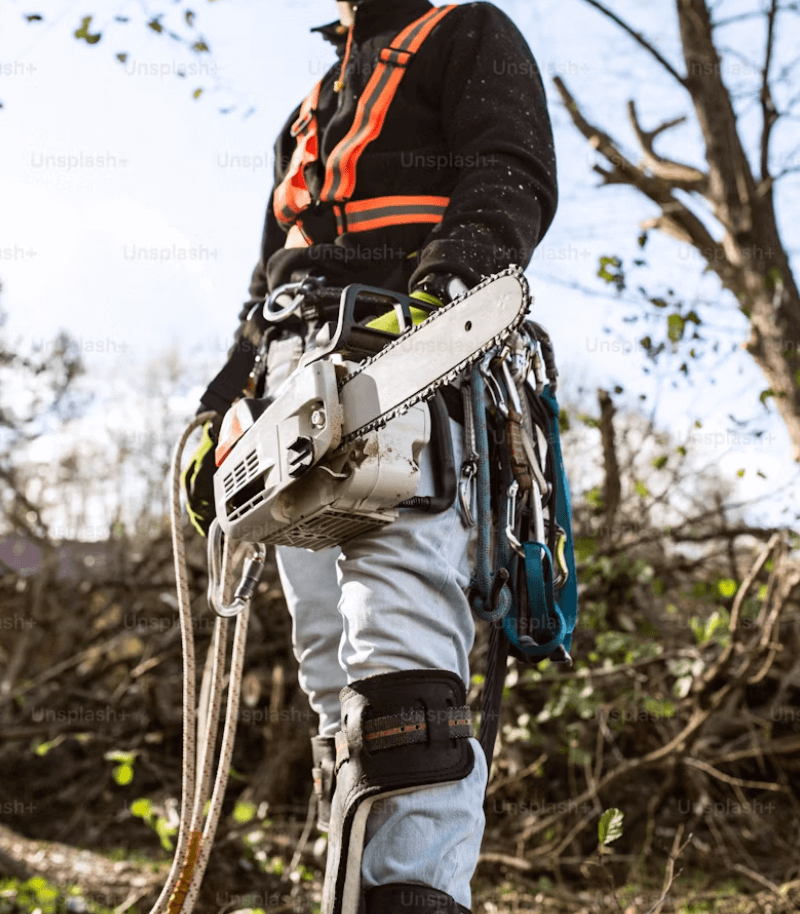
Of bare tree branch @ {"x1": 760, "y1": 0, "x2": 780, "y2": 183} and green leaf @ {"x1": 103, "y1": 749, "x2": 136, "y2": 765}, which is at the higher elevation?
bare tree branch @ {"x1": 760, "y1": 0, "x2": 780, "y2": 183}

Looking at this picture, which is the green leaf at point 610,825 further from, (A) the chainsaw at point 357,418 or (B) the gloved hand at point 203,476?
(B) the gloved hand at point 203,476

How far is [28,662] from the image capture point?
545 centimetres

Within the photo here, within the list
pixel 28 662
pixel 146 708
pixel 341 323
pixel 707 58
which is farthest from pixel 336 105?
pixel 28 662

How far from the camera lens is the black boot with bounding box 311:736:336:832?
1.72 metres

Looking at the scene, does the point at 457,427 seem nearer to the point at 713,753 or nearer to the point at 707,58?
the point at 713,753

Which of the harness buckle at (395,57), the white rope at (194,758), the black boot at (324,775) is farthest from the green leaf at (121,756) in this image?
the harness buckle at (395,57)

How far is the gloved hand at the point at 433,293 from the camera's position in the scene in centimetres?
140

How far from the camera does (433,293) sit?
1430 mm

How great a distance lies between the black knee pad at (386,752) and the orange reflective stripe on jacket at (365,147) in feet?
3.13

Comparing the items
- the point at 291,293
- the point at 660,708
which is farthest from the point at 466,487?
the point at 660,708

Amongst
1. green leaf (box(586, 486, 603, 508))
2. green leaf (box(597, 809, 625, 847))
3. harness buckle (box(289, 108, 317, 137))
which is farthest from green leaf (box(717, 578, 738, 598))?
harness buckle (box(289, 108, 317, 137))

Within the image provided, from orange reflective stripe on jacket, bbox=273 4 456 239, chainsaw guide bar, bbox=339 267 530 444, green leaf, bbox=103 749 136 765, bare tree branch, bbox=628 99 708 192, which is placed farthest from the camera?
bare tree branch, bbox=628 99 708 192

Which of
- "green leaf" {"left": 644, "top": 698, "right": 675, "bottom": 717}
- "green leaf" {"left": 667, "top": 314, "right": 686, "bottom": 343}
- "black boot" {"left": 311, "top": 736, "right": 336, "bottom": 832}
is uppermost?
"green leaf" {"left": 667, "top": 314, "right": 686, "bottom": 343}

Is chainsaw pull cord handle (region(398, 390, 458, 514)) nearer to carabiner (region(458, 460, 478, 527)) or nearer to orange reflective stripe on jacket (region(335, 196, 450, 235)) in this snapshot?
carabiner (region(458, 460, 478, 527))
